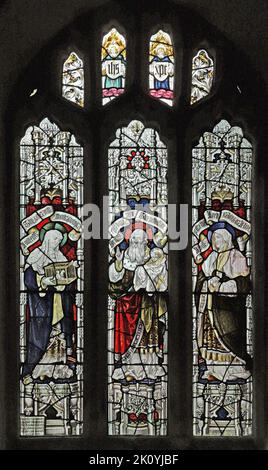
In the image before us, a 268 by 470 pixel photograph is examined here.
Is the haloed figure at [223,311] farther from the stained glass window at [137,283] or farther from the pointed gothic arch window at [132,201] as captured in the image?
the stained glass window at [137,283]

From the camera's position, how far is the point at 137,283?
28.2 ft

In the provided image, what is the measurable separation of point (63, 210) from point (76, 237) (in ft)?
0.63

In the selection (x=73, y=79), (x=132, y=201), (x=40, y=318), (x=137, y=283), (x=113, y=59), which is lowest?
(x=40, y=318)

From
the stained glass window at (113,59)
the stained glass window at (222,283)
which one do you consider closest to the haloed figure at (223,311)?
the stained glass window at (222,283)

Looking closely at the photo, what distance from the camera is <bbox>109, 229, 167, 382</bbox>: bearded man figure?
8.52 meters

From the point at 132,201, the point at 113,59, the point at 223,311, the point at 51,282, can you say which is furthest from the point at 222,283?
the point at 113,59

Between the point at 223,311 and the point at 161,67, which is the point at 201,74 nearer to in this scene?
the point at 161,67

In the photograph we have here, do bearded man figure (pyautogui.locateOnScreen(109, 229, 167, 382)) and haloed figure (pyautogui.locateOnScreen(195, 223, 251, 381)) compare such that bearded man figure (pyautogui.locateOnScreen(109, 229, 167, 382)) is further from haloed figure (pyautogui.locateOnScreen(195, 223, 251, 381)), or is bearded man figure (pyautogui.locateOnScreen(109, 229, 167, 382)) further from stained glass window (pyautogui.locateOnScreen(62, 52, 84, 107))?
stained glass window (pyautogui.locateOnScreen(62, 52, 84, 107))

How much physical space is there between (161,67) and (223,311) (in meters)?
1.62

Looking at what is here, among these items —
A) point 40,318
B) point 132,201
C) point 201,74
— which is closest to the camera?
point 40,318

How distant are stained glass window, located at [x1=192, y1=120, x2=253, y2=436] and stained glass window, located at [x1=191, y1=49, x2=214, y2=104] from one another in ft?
0.83

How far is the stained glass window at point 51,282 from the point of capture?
27.8 ft

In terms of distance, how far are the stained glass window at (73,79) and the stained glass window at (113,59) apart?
15cm

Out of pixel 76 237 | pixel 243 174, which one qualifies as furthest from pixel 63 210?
pixel 243 174
